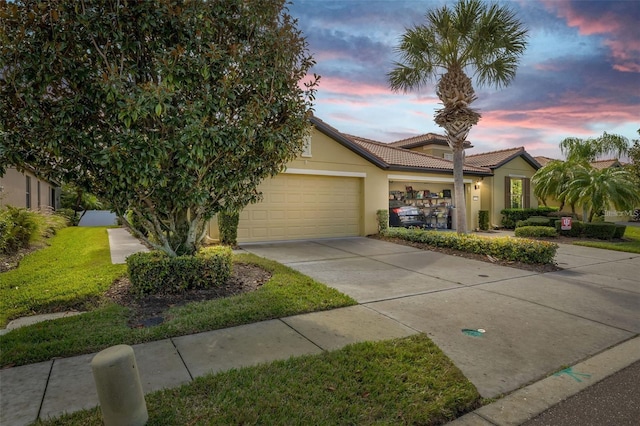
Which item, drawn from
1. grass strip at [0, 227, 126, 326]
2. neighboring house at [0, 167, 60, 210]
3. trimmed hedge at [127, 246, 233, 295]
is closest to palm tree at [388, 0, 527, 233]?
trimmed hedge at [127, 246, 233, 295]

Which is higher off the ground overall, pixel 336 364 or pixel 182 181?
pixel 182 181

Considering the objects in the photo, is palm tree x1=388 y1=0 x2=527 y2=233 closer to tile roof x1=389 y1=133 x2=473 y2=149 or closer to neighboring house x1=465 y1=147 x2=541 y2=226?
neighboring house x1=465 y1=147 x2=541 y2=226

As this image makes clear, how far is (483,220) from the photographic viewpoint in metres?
17.7

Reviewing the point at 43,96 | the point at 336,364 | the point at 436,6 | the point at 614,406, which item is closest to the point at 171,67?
the point at 43,96

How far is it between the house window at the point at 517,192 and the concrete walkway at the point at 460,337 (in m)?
12.1

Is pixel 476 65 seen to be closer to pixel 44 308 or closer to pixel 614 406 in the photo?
pixel 614 406

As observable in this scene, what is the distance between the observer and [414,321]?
15.2 feet

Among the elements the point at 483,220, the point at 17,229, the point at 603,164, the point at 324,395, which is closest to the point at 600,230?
the point at 483,220

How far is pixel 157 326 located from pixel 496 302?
4.97 metres

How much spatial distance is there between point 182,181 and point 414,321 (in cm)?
373

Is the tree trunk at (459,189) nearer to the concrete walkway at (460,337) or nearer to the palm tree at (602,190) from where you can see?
the concrete walkway at (460,337)

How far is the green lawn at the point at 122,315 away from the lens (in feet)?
11.8

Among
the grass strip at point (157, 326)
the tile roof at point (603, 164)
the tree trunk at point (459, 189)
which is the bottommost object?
the grass strip at point (157, 326)

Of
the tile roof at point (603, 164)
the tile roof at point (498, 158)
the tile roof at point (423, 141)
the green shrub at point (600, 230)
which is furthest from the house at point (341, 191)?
the tile roof at point (603, 164)
